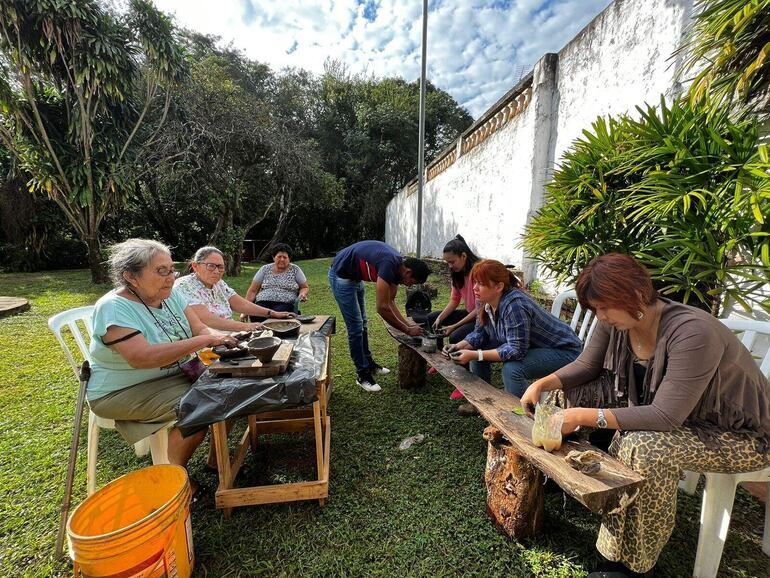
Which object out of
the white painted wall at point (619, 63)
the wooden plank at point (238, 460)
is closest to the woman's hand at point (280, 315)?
the wooden plank at point (238, 460)

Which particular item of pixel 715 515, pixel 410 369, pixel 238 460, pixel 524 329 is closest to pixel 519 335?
pixel 524 329

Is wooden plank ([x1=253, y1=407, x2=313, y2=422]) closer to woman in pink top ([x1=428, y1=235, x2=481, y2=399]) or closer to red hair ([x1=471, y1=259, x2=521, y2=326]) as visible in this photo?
woman in pink top ([x1=428, y1=235, x2=481, y2=399])

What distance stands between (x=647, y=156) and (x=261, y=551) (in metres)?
3.34

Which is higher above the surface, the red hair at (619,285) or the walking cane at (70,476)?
the red hair at (619,285)

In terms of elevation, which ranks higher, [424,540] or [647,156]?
[647,156]

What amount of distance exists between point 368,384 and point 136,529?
235 centimetres

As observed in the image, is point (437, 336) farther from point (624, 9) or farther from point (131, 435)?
point (624, 9)

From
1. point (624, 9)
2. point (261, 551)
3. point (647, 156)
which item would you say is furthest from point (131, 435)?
point (624, 9)

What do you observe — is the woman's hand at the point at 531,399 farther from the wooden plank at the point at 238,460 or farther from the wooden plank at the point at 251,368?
the wooden plank at the point at 238,460

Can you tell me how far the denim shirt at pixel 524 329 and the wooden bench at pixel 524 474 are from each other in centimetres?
34

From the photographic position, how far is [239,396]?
A: 1.75 m

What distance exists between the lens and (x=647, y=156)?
2432 millimetres

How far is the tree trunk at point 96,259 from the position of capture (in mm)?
9093

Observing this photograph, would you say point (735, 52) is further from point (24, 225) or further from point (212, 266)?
point (24, 225)
